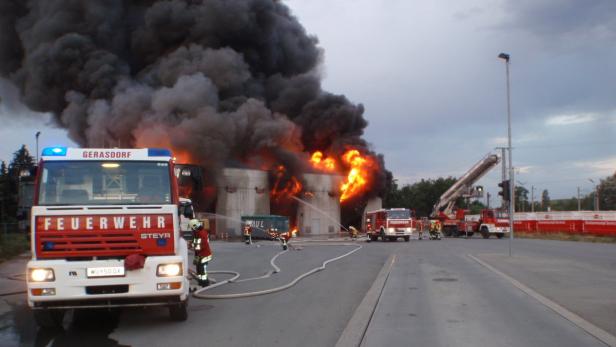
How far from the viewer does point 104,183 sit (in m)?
7.53

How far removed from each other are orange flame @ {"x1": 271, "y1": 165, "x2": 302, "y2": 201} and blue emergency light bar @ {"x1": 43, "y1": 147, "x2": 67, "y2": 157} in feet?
119

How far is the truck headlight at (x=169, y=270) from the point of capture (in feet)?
23.5

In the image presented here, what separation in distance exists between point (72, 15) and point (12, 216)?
15.8 metres

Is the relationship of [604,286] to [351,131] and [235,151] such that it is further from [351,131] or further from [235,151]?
[351,131]

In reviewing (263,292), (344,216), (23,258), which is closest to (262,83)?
(344,216)

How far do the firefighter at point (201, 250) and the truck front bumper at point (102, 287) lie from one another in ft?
11.3

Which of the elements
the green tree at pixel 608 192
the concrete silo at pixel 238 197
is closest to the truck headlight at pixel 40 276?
the concrete silo at pixel 238 197

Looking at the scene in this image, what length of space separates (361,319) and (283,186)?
36.5 meters

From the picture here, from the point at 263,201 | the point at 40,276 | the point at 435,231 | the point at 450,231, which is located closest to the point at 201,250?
the point at 40,276

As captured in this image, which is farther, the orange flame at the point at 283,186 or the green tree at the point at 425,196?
the green tree at the point at 425,196

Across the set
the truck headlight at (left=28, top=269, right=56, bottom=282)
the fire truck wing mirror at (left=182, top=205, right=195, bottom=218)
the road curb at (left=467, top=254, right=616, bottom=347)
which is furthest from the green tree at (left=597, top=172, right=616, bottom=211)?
the truck headlight at (left=28, top=269, right=56, bottom=282)

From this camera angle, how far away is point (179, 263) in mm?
7242

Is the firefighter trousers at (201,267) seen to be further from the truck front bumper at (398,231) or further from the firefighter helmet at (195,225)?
the truck front bumper at (398,231)

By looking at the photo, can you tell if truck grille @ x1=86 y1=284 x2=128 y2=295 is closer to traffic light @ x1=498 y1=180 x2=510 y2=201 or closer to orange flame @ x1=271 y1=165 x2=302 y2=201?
traffic light @ x1=498 y1=180 x2=510 y2=201
